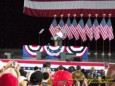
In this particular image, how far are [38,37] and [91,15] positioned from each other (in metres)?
3.40

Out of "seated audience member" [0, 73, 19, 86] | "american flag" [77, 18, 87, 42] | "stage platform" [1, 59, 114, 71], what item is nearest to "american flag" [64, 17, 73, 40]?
"american flag" [77, 18, 87, 42]

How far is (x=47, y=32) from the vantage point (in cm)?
1909

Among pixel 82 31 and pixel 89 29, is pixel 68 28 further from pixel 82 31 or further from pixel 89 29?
pixel 89 29

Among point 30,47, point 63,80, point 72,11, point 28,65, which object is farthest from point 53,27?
point 63,80

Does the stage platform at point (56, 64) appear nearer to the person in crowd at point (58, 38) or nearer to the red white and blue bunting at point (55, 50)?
the red white and blue bunting at point (55, 50)

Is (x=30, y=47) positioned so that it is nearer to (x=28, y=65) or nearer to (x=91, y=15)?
(x=28, y=65)

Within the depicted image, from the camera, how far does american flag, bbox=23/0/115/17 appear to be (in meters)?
17.2

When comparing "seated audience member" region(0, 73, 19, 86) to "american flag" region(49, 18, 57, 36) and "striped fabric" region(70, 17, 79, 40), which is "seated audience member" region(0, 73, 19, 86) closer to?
"striped fabric" region(70, 17, 79, 40)

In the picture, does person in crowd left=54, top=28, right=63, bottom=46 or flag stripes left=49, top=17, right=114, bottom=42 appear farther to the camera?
flag stripes left=49, top=17, right=114, bottom=42

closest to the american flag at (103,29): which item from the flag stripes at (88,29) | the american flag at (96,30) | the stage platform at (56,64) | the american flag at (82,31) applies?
the flag stripes at (88,29)

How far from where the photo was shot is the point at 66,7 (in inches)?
696

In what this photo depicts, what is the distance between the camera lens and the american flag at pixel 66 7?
56.3ft

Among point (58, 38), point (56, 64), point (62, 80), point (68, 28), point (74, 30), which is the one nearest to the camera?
point (62, 80)

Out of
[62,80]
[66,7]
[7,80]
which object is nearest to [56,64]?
[66,7]
